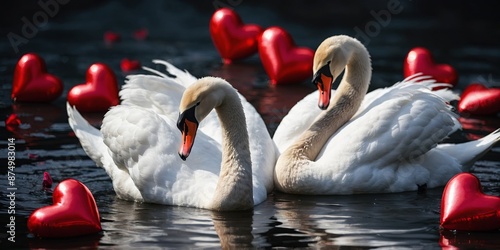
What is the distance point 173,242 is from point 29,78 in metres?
5.97

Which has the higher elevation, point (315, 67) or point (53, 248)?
point (315, 67)

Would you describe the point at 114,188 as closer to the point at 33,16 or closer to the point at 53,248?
the point at 53,248

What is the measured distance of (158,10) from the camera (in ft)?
63.7

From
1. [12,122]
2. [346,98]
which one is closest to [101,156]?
[346,98]

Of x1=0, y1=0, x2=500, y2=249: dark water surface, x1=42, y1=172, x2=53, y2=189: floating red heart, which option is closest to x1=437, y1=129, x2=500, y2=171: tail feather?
x1=0, y1=0, x2=500, y2=249: dark water surface

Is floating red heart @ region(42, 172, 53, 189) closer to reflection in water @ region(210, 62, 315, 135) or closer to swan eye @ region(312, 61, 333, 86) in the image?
swan eye @ region(312, 61, 333, 86)

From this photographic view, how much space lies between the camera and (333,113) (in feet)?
31.7

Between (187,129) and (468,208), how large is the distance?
2.10 meters

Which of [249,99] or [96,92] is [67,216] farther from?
[249,99]

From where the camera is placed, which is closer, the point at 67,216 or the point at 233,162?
the point at 67,216

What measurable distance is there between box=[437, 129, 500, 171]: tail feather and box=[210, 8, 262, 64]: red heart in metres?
6.35

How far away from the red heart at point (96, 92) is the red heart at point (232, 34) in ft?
10.7

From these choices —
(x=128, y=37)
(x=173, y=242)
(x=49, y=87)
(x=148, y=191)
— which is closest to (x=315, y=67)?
(x=148, y=191)

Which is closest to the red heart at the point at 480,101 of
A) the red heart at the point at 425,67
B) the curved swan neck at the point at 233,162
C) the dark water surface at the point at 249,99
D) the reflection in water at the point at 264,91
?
the dark water surface at the point at 249,99
